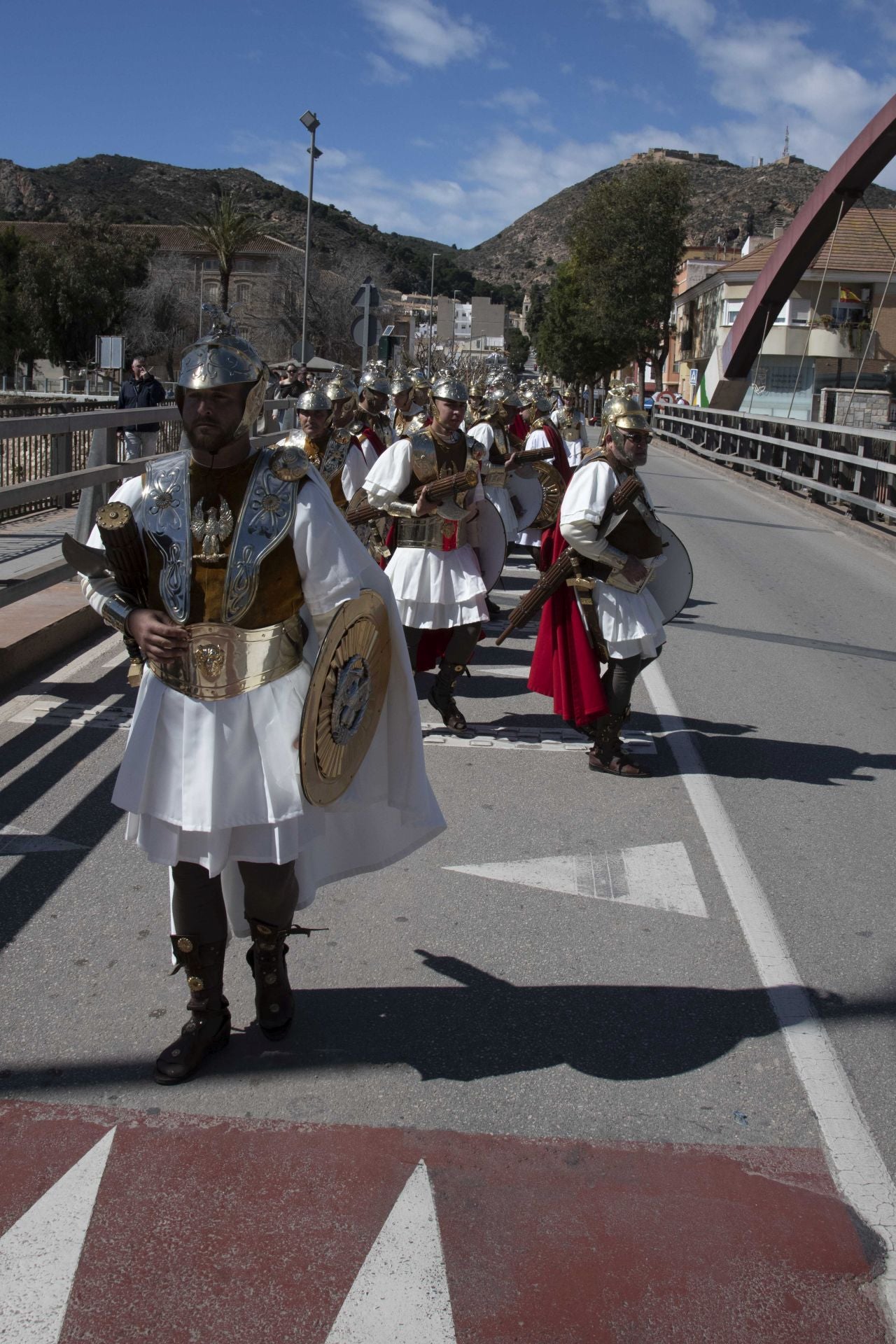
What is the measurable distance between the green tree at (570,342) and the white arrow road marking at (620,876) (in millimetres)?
71841

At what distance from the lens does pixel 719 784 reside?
6.49m

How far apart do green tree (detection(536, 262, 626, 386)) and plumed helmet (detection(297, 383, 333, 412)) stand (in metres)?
68.8

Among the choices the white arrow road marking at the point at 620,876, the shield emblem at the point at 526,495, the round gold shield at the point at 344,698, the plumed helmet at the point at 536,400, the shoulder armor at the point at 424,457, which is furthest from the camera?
the plumed helmet at the point at 536,400

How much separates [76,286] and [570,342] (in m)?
29.1

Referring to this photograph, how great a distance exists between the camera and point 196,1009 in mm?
3600

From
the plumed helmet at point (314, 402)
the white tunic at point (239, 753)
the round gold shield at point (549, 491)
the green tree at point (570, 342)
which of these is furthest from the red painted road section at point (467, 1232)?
the green tree at point (570, 342)

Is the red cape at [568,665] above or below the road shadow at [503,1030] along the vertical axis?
above

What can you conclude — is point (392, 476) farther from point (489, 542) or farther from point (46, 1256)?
point (46, 1256)

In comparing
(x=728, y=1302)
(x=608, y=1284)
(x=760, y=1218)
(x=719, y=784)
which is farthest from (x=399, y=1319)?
(x=719, y=784)

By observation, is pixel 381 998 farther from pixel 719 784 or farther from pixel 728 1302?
pixel 719 784

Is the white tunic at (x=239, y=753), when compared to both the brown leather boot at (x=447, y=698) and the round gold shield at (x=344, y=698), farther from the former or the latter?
the brown leather boot at (x=447, y=698)

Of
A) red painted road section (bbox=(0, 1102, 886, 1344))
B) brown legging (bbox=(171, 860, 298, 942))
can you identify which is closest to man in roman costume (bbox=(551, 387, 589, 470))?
brown legging (bbox=(171, 860, 298, 942))

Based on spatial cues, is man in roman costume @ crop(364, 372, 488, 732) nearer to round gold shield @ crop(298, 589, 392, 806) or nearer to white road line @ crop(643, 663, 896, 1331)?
white road line @ crop(643, 663, 896, 1331)

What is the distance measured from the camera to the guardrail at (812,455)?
18.8 metres
